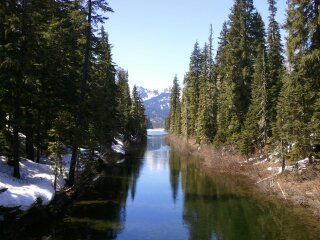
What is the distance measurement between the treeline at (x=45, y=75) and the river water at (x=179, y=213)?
14.1 ft

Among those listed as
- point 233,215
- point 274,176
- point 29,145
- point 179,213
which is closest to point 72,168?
point 29,145

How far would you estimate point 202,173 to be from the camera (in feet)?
133

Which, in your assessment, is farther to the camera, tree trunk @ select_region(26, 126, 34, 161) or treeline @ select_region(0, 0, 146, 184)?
tree trunk @ select_region(26, 126, 34, 161)

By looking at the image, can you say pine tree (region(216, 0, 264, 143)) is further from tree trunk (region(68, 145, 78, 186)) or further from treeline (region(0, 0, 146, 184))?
tree trunk (region(68, 145, 78, 186))

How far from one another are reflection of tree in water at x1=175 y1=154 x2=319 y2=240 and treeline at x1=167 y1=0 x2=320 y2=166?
17.3ft

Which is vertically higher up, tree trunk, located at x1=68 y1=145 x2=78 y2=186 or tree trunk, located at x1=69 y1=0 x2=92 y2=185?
tree trunk, located at x1=69 y1=0 x2=92 y2=185

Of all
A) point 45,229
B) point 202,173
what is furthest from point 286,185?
point 45,229

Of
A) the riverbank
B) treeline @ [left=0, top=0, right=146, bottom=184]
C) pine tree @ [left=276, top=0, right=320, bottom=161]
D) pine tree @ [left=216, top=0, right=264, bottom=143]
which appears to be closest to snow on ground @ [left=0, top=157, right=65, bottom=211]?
treeline @ [left=0, top=0, right=146, bottom=184]

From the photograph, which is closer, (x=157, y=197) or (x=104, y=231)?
(x=104, y=231)

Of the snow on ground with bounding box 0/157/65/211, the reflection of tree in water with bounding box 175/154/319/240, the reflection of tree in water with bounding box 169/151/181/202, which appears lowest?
the reflection of tree in water with bounding box 175/154/319/240

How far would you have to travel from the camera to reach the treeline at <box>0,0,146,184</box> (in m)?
21.9

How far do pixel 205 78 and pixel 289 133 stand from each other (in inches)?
1530

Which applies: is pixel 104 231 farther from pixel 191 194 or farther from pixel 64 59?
pixel 64 59

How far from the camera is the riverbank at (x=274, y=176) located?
2454 cm
